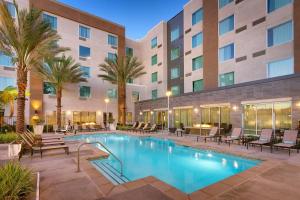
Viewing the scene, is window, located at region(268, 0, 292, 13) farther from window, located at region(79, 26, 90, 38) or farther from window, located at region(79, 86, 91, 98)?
window, located at region(79, 86, 91, 98)

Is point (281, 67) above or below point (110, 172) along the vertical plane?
above

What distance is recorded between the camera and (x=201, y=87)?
70.8 feet

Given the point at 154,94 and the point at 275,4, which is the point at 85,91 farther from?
the point at 275,4

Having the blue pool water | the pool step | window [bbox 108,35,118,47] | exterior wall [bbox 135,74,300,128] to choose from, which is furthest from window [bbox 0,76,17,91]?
exterior wall [bbox 135,74,300,128]

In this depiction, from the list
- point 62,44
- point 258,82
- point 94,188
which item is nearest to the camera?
point 94,188

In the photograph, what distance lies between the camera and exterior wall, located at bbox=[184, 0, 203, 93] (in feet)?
72.1

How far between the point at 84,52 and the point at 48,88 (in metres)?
7.45

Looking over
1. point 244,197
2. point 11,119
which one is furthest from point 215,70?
point 11,119

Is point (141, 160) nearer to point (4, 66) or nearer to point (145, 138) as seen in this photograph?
point (145, 138)

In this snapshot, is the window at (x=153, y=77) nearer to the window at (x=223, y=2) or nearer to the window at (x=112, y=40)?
the window at (x=112, y=40)

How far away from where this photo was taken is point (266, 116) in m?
13.9

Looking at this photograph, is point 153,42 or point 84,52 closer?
point 84,52

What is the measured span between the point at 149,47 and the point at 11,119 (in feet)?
73.3

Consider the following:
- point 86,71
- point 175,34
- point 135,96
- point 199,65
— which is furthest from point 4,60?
point 199,65
